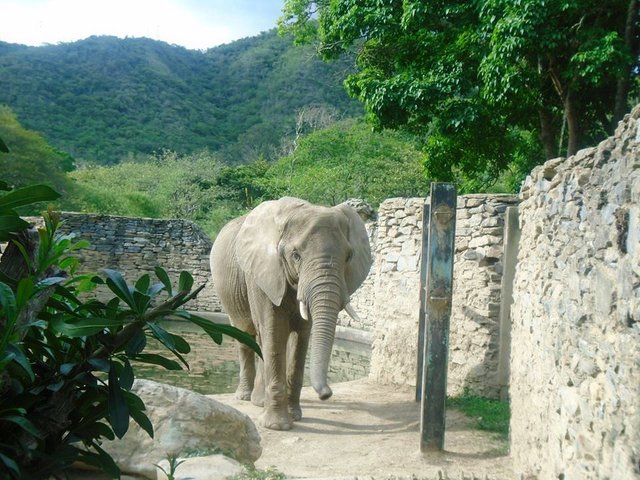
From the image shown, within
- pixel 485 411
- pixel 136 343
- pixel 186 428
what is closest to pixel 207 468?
pixel 186 428

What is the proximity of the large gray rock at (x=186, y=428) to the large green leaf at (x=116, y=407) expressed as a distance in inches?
111

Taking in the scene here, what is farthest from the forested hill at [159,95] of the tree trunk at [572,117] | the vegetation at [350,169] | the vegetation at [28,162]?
the tree trunk at [572,117]

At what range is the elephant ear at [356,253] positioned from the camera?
6414mm

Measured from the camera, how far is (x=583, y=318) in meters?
3.10

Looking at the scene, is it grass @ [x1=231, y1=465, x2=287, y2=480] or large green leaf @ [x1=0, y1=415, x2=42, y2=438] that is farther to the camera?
grass @ [x1=231, y1=465, x2=287, y2=480]

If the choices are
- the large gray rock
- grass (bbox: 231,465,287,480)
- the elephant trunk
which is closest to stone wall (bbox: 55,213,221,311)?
the elephant trunk

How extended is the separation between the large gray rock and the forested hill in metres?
37.5

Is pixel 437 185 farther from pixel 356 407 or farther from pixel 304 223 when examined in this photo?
pixel 356 407

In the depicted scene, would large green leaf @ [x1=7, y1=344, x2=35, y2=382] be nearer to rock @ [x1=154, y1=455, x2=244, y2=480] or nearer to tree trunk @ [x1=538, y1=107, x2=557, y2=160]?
rock @ [x1=154, y1=455, x2=244, y2=480]

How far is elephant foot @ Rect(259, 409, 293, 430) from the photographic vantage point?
641cm

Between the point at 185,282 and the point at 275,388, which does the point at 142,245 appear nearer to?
the point at 275,388

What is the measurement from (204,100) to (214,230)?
3425 centimetres

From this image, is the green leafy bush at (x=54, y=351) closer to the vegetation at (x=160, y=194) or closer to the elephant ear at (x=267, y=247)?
the elephant ear at (x=267, y=247)

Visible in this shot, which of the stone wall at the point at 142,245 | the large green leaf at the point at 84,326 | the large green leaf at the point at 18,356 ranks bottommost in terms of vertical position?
the large green leaf at the point at 18,356
